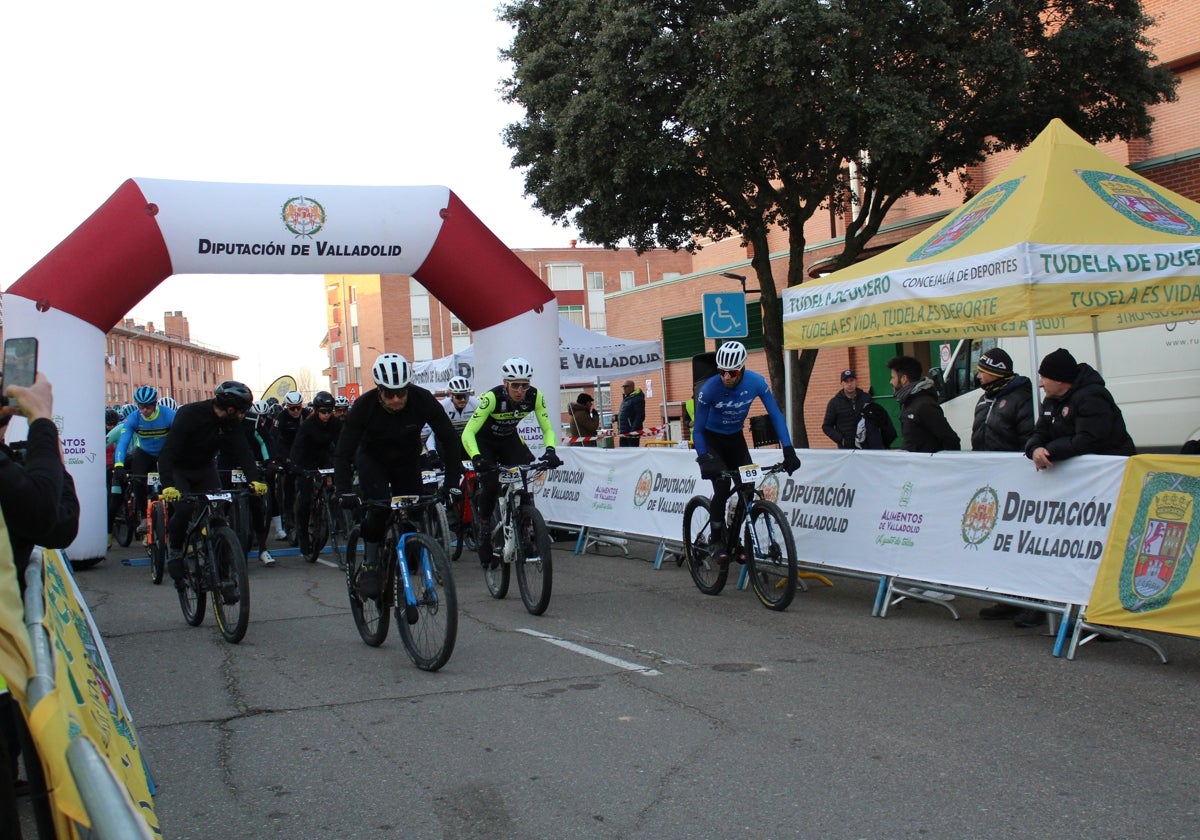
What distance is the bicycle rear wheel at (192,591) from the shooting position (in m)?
8.53

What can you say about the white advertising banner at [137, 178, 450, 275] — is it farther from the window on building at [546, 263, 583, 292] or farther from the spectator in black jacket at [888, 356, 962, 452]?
the window on building at [546, 263, 583, 292]

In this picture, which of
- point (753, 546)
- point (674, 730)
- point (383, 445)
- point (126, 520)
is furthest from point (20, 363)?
point (126, 520)

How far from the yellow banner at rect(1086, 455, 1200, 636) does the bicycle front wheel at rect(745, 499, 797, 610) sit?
7.31ft

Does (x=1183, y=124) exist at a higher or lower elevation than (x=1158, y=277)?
higher

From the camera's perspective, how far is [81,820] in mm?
2379

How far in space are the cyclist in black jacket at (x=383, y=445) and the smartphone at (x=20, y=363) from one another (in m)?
3.70

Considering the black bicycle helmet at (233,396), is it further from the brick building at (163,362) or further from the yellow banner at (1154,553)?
the brick building at (163,362)

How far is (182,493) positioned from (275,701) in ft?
10.3

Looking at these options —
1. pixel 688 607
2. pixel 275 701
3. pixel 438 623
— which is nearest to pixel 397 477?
pixel 438 623

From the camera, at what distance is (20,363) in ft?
11.4

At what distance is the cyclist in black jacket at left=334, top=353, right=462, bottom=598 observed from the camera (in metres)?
7.34

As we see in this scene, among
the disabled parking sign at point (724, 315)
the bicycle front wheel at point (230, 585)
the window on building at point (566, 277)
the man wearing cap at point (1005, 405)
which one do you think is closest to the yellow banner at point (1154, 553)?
the man wearing cap at point (1005, 405)

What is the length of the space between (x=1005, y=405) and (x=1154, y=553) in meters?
2.15

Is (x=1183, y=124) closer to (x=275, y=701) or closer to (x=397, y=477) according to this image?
(x=397, y=477)
